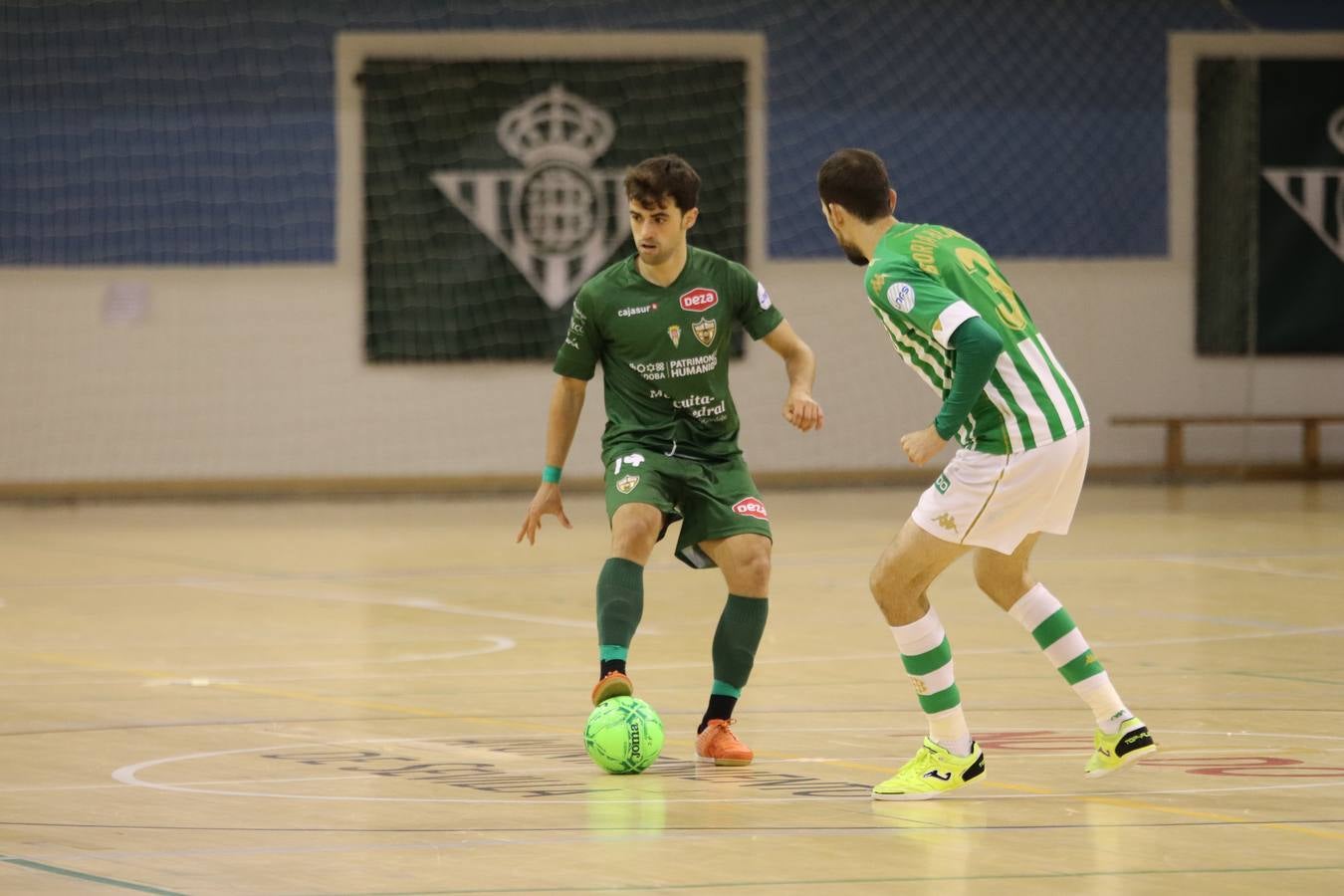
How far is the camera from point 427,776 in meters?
6.29

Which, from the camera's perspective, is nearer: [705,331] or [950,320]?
[950,320]

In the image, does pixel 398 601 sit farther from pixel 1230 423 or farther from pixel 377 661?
pixel 1230 423

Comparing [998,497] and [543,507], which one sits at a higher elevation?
[998,497]

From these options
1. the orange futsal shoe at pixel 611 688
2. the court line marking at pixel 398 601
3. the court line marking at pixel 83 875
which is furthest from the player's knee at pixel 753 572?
the court line marking at pixel 398 601

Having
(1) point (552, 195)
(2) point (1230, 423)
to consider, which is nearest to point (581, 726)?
(1) point (552, 195)

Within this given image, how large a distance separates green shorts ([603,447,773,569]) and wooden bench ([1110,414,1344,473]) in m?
15.2

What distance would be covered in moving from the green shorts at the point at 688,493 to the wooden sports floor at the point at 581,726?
2.32ft

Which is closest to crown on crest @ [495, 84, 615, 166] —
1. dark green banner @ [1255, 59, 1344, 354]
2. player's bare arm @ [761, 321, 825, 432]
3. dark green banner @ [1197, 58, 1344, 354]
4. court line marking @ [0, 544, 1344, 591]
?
dark green banner @ [1197, 58, 1344, 354]

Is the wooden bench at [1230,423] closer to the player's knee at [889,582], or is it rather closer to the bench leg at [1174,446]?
the bench leg at [1174,446]

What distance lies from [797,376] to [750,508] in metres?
0.47

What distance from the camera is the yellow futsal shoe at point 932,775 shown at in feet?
19.2

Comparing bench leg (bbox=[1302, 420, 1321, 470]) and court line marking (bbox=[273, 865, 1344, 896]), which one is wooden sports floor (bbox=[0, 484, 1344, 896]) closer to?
A: court line marking (bbox=[273, 865, 1344, 896])

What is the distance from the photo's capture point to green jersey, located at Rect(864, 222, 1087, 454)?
599cm

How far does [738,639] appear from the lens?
22.5ft
